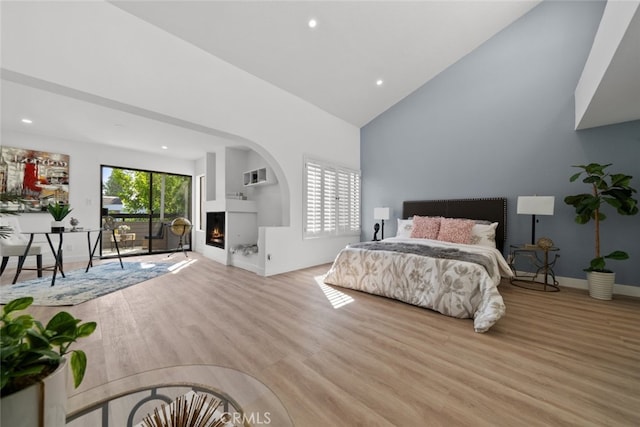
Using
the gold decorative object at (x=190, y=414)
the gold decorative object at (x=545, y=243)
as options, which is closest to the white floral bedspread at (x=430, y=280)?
the gold decorative object at (x=545, y=243)

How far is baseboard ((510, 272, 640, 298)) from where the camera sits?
3172 mm

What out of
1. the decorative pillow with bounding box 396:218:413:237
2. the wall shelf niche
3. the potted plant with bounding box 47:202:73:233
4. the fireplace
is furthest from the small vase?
the decorative pillow with bounding box 396:218:413:237

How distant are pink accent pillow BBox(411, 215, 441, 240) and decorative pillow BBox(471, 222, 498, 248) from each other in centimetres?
54

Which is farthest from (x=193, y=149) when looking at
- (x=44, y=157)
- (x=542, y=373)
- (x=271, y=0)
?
(x=542, y=373)

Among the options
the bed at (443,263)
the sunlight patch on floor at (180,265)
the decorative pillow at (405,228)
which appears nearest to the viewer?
the bed at (443,263)

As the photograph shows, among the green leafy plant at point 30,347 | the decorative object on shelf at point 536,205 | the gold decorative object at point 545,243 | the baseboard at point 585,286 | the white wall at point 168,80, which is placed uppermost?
the white wall at point 168,80

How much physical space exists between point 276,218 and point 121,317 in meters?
3.03

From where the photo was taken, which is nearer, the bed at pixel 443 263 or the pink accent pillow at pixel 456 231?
the bed at pixel 443 263

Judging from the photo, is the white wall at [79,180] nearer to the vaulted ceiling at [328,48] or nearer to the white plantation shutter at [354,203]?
the vaulted ceiling at [328,48]

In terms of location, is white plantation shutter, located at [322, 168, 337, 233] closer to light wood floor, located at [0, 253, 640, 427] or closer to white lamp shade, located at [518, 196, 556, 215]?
light wood floor, located at [0, 253, 640, 427]

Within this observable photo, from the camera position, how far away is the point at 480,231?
151 inches

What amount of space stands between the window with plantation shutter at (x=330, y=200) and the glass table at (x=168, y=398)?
3.57 meters

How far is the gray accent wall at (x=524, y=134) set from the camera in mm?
3338

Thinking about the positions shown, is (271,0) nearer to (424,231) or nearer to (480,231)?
(424,231)
